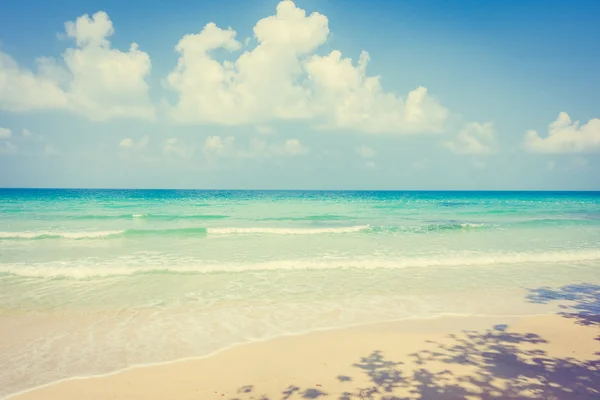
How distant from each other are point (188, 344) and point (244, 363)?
1.47 metres

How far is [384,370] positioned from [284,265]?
8.11m

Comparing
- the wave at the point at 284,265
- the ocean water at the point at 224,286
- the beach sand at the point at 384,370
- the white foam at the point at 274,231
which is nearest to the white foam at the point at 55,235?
the ocean water at the point at 224,286

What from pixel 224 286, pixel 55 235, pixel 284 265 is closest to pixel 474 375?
pixel 224 286

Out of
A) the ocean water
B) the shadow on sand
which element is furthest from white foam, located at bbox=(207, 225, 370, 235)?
the shadow on sand

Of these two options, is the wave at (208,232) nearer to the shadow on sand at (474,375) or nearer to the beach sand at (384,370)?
the beach sand at (384,370)

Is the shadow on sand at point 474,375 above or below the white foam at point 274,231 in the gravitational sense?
below

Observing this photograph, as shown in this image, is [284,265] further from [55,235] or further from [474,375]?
[55,235]

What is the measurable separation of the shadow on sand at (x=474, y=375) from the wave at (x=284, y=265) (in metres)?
6.85

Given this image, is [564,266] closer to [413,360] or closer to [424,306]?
[424,306]

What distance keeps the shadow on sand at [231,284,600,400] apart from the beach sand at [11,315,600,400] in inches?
0.6

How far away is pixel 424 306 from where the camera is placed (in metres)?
8.78

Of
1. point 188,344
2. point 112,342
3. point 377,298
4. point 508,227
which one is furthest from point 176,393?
point 508,227

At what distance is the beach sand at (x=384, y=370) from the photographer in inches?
192

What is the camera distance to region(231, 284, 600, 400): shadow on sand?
473 cm
